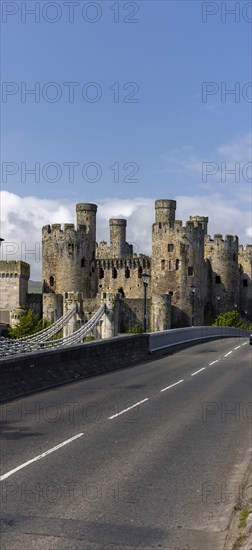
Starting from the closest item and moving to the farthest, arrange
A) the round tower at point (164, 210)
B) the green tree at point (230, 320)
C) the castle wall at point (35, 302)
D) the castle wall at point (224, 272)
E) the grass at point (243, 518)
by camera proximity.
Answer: the grass at point (243, 518) → the green tree at point (230, 320) → the round tower at point (164, 210) → the castle wall at point (35, 302) → the castle wall at point (224, 272)

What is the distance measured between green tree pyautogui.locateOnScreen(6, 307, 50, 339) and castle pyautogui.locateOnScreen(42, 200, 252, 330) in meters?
2.22

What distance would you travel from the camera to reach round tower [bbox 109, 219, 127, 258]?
9781 centimetres

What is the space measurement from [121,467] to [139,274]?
7955cm

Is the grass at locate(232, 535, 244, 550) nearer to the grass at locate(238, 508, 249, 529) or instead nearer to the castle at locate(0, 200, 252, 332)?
the grass at locate(238, 508, 249, 529)

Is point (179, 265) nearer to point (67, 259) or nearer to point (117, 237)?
point (67, 259)

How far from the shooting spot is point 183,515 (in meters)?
8.09

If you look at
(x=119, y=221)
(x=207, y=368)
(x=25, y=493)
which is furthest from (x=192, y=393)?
(x=119, y=221)

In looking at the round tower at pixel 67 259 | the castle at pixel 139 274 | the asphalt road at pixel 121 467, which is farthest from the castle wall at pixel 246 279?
the asphalt road at pixel 121 467

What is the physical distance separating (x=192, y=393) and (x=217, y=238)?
75808 millimetres

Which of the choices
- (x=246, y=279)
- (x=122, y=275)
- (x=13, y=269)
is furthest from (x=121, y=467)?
(x=246, y=279)

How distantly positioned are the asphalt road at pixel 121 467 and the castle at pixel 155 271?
56463 mm

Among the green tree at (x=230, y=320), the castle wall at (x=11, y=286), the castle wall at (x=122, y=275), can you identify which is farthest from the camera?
the castle wall at (x=11, y=286)

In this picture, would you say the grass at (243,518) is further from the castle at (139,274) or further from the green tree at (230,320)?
the green tree at (230,320)

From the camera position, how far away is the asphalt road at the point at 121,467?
7.45 meters
